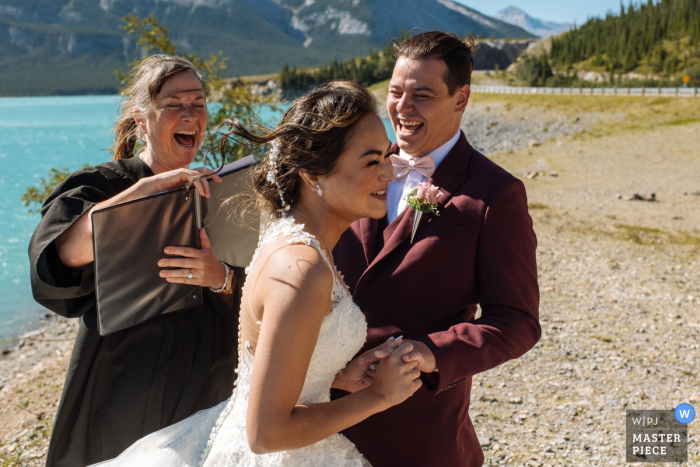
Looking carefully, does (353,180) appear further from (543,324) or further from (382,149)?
(543,324)

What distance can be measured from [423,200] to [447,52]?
0.90 m

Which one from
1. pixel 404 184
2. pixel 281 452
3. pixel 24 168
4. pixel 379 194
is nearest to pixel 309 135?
pixel 379 194

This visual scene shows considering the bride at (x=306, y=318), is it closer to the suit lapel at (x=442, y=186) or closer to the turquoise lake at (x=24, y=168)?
the suit lapel at (x=442, y=186)

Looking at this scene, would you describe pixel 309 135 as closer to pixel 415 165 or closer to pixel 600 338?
pixel 415 165

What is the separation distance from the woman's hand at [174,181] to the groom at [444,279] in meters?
0.77

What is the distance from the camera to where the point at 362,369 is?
2246mm

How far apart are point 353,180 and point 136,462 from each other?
62.8 inches

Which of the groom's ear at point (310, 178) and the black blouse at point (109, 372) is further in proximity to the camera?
the black blouse at point (109, 372)

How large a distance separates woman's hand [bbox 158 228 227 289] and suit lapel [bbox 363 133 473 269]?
3.04ft

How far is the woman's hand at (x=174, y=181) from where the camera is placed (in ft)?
8.68

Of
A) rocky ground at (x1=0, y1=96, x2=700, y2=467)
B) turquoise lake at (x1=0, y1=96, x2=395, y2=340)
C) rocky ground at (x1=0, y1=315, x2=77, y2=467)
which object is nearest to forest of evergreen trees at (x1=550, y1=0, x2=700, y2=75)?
turquoise lake at (x1=0, y1=96, x2=395, y2=340)

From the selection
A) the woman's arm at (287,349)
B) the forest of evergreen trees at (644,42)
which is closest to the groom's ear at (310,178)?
the woman's arm at (287,349)

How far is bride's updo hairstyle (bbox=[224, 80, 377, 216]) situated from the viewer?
2.19m

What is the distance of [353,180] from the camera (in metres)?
2.20
